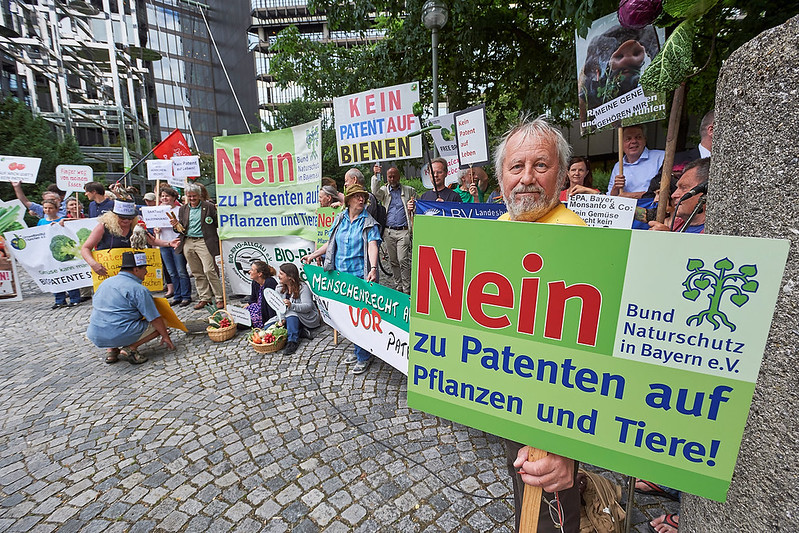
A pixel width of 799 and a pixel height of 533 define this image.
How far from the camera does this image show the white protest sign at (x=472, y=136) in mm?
4438

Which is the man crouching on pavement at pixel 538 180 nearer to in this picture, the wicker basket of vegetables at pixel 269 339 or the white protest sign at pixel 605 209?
the white protest sign at pixel 605 209

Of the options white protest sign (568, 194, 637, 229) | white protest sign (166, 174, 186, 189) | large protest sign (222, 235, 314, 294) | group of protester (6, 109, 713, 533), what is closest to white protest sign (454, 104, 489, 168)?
group of protester (6, 109, 713, 533)

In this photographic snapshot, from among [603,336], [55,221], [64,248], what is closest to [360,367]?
[603,336]

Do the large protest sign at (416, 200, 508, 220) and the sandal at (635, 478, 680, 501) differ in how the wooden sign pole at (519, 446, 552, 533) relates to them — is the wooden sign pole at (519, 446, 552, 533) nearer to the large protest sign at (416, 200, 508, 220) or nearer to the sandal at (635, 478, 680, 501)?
the sandal at (635, 478, 680, 501)

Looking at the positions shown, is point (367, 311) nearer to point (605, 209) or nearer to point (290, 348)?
point (290, 348)

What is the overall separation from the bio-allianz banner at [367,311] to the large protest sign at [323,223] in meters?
0.93

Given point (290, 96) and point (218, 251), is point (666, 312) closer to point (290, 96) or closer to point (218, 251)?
point (218, 251)

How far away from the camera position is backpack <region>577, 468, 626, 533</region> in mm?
1732

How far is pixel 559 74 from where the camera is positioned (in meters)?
6.70

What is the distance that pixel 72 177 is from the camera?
7.96 m

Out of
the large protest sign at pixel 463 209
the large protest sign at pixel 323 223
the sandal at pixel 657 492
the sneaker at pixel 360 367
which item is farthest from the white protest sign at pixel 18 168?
the sandal at pixel 657 492

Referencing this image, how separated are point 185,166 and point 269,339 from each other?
443cm

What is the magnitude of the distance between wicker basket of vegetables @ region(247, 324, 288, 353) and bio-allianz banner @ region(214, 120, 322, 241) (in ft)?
4.24

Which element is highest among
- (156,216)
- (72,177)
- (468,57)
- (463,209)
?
(468,57)
